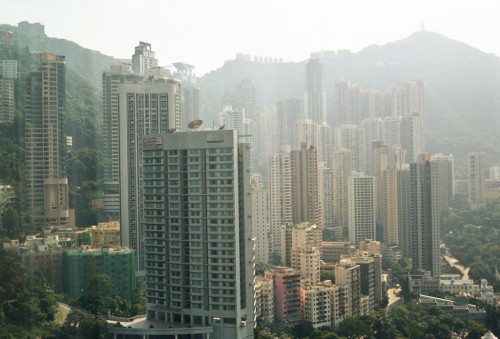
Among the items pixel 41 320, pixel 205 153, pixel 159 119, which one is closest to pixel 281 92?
pixel 159 119

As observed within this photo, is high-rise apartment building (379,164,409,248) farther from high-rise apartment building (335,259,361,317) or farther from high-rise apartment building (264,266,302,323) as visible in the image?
high-rise apartment building (264,266,302,323)

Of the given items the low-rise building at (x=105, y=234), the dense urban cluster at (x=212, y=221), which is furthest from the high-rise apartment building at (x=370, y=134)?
the low-rise building at (x=105, y=234)

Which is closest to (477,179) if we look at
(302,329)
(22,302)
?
(302,329)

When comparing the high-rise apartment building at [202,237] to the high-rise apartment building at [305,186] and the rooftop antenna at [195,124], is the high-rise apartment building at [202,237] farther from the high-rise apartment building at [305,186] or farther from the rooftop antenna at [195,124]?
the high-rise apartment building at [305,186]

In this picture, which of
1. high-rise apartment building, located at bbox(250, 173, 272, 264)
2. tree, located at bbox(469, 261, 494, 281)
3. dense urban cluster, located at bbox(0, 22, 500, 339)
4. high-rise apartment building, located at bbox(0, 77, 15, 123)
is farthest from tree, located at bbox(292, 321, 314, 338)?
tree, located at bbox(469, 261, 494, 281)

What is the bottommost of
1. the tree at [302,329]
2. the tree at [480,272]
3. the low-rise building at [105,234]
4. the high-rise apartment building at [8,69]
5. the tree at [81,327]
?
the tree at [302,329]

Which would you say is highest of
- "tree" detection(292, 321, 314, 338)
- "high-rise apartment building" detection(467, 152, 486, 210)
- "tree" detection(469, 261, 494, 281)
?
"high-rise apartment building" detection(467, 152, 486, 210)

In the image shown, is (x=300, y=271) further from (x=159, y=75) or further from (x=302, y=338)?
(x=159, y=75)

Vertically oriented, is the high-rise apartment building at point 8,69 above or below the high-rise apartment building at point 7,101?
above
